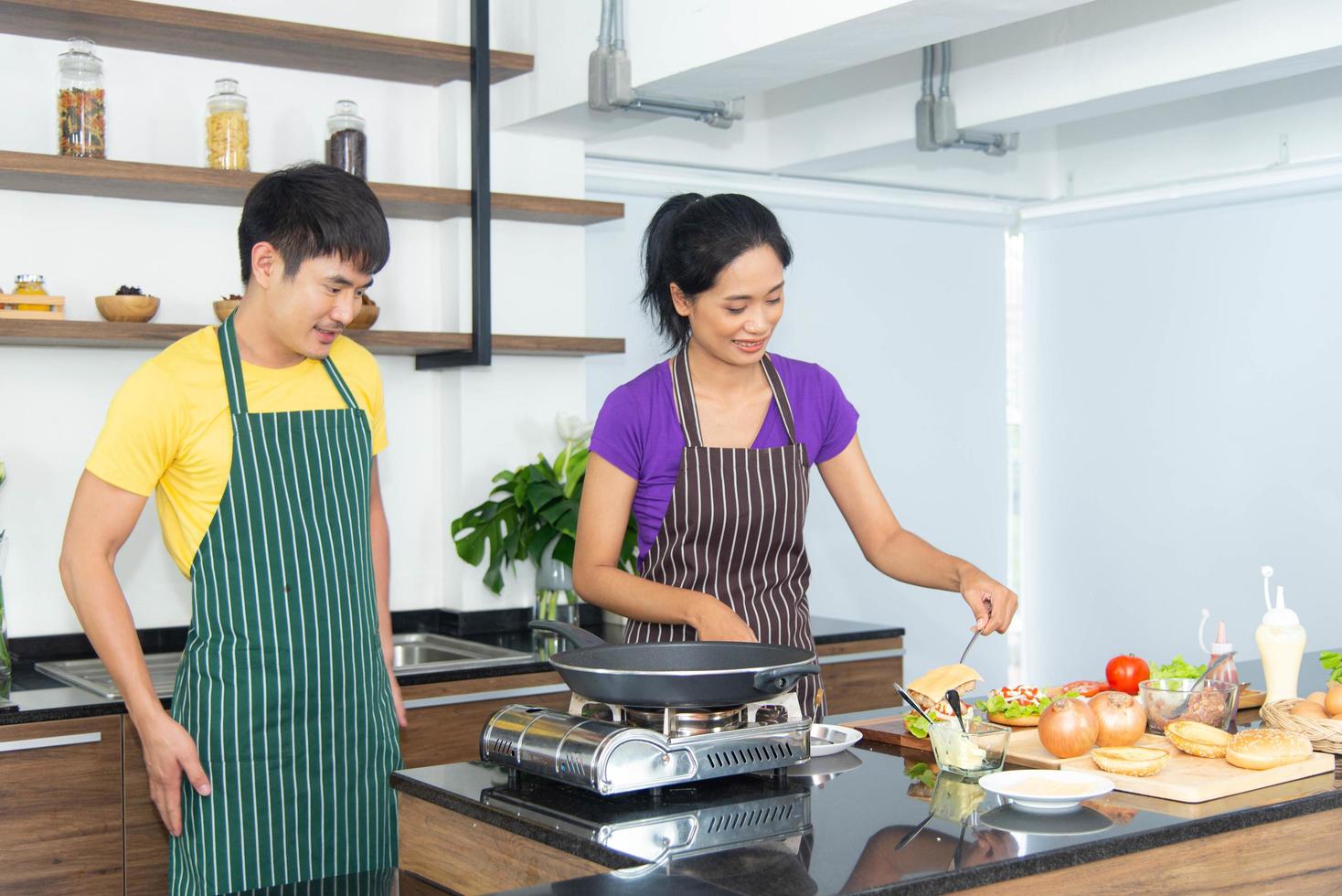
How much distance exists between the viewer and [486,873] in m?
1.79

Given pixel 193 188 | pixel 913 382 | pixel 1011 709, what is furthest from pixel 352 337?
pixel 913 382

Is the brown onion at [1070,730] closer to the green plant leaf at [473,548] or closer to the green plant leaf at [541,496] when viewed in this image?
the green plant leaf at [541,496]

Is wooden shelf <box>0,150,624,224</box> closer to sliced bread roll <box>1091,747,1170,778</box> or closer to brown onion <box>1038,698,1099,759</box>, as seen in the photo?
brown onion <box>1038,698,1099,759</box>

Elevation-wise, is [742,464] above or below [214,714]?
above

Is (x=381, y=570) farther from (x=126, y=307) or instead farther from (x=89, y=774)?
(x=126, y=307)

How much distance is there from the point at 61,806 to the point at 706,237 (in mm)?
1609

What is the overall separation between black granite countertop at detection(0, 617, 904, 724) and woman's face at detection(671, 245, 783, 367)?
3.88 ft

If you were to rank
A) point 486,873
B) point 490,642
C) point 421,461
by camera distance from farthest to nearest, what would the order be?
1. point 421,461
2. point 490,642
3. point 486,873

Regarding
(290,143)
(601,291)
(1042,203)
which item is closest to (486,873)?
(290,143)

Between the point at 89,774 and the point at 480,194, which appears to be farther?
the point at 480,194

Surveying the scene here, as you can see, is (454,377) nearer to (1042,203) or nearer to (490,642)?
(490,642)

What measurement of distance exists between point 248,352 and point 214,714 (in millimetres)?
573

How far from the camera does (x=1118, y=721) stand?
2037 mm

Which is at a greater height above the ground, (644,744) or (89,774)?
(644,744)
